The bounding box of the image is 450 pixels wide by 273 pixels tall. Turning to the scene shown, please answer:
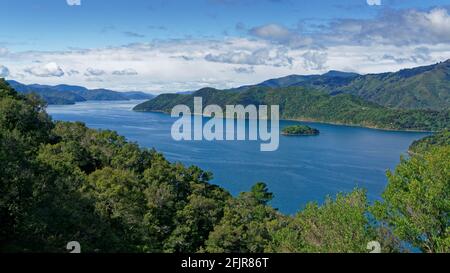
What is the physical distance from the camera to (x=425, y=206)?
30.1 feet

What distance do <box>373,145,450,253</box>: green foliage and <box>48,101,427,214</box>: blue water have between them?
142ft

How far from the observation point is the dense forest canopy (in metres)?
9.62

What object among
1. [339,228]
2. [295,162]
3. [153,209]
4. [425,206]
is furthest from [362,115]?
[425,206]

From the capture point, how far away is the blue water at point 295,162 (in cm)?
6128

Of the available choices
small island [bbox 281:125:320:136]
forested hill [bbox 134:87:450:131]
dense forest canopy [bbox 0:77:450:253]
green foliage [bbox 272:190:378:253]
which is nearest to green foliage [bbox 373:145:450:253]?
dense forest canopy [bbox 0:77:450:253]

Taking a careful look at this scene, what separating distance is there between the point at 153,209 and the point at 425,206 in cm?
1867

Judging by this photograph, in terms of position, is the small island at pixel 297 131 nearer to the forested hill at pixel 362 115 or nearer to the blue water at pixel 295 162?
the blue water at pixel 295 162

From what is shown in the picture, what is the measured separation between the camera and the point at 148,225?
23.2 m

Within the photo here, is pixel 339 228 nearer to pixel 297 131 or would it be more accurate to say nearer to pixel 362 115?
pixel 297 131

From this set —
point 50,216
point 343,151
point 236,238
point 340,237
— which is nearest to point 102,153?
point 236,238

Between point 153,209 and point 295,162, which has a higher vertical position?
point 153,209

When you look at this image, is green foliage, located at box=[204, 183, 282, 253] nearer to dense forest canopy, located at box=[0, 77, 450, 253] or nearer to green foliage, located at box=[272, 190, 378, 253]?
dense forest canopy, located at box=[0, 77, 450, 253]
